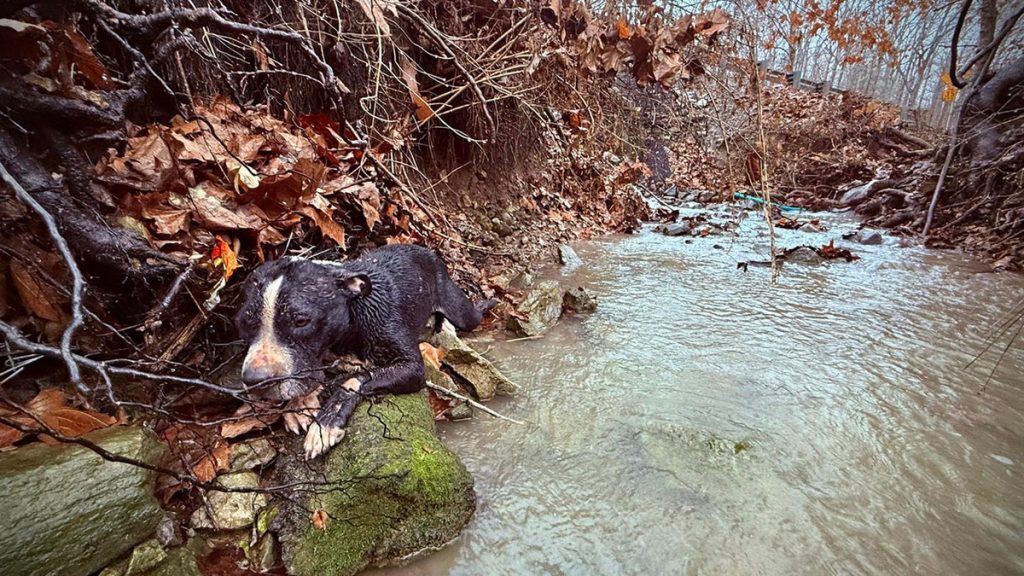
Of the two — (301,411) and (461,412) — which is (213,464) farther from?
(461,412)

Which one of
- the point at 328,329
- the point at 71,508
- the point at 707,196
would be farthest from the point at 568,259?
the point at 707,196

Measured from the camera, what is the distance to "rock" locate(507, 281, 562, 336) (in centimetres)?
419

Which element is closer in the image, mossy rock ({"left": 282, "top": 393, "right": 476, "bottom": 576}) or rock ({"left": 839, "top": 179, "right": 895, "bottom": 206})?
mossy rock ({"left": 282, "top": 393, "right": 476, "bottom": 576})

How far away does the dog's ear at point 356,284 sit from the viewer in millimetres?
2707

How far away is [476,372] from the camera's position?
324 centimetres

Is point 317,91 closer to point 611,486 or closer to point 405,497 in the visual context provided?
point 405,497

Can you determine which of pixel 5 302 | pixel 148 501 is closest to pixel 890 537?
pixel 148 501

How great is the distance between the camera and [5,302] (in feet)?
6.07

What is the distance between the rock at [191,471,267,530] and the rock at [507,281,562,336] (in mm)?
2506

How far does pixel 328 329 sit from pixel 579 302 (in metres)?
2.76

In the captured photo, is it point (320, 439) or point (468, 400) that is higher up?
point (320, 439)

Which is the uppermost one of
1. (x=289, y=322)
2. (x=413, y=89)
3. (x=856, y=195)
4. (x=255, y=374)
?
(x=413, y=89)

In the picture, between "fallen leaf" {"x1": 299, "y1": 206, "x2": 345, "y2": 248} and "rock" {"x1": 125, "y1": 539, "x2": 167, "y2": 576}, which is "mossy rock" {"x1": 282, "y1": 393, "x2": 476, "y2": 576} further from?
"fallen leaf" {"x1": 299, "y1": 206, "x2": 345, "y2": 248}

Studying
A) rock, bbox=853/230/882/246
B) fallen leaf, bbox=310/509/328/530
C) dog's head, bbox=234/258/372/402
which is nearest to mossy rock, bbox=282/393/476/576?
fallen leaf, bbox=310/509/328/530
